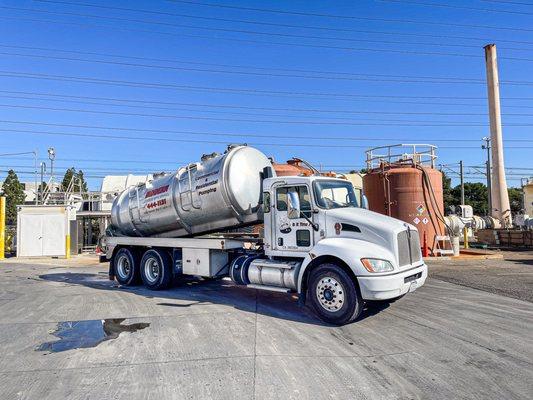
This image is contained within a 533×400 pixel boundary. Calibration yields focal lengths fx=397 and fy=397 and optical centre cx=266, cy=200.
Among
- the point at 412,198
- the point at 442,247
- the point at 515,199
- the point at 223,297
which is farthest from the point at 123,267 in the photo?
the point at 515,199

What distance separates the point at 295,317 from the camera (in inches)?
294

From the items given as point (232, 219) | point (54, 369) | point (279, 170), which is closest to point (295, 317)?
point (232, 219)

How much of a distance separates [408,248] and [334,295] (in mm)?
1691

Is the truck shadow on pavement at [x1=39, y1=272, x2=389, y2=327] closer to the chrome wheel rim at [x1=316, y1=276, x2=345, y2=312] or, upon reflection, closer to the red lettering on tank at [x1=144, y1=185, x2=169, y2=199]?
the chrome wheel rim at [x1=316, y1=276, x2=345, y2=312]

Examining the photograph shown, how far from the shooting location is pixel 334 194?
815 cm

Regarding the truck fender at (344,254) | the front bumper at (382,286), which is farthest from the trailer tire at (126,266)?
the front bumper at (382,286)

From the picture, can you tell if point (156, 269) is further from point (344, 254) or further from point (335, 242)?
point (344, 254)

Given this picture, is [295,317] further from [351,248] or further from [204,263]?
[204,263]

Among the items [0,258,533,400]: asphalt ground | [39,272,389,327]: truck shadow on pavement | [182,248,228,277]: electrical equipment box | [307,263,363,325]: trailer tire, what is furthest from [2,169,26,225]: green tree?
[307,263,363,325]: trailer tire

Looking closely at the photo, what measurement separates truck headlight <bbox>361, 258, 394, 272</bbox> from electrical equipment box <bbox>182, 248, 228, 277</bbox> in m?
4.17

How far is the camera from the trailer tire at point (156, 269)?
34.8 feet

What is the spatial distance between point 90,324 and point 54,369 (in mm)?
2185

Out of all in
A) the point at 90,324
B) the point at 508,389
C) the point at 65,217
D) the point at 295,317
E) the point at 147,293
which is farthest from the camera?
the point at 65,217

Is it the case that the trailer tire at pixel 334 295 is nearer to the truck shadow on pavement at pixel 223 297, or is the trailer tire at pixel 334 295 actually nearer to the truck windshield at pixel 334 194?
the truck shadow on pavement at pixel 223 297
